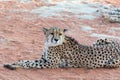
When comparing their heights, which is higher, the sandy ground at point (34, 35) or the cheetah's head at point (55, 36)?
the cheetah's head at point (55, 36)

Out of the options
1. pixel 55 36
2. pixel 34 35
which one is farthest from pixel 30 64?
pixel 34 35

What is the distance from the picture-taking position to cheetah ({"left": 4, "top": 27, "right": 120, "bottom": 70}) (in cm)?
650

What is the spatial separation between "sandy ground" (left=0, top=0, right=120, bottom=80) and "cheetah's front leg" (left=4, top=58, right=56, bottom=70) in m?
0.08

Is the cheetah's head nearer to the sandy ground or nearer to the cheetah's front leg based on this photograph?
the cheetah's front leg

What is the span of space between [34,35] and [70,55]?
86.3 inches

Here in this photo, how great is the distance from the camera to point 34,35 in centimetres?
869

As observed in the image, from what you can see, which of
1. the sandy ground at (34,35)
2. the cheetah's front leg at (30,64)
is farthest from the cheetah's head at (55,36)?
the sandy ground at (34,35)

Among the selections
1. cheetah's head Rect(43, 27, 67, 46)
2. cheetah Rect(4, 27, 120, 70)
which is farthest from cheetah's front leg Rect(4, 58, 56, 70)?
cheetah's head Rect(43, 27, 67, 46)

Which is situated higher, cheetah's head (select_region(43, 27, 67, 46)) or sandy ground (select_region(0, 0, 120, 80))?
cheetah's head (select_region(43, 27, 67, 46))

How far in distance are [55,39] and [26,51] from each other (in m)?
1.04

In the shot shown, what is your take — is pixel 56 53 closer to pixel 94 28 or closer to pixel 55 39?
pixel 55 39

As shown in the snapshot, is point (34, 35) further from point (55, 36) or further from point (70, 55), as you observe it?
point (55, 36)

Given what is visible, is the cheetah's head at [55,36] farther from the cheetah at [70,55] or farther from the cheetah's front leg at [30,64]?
the cheetah's front leg at [30,64]

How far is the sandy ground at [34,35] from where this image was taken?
6211 mm
